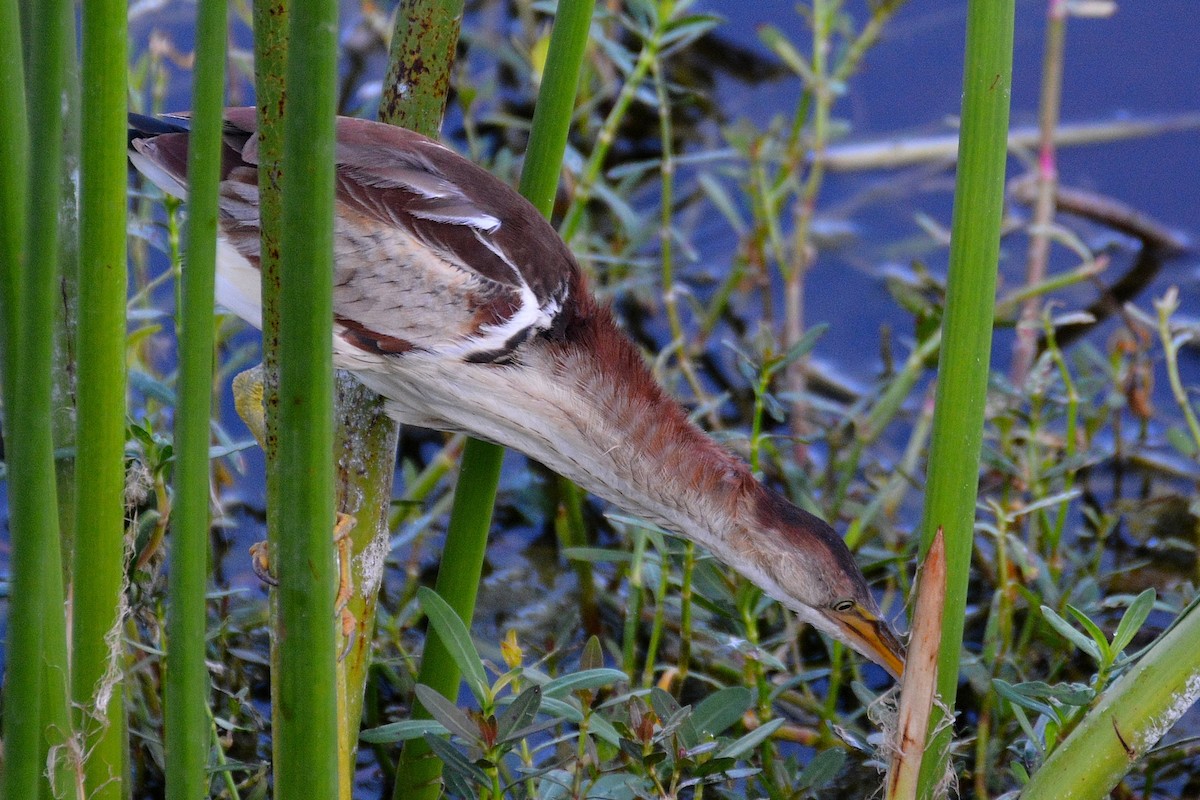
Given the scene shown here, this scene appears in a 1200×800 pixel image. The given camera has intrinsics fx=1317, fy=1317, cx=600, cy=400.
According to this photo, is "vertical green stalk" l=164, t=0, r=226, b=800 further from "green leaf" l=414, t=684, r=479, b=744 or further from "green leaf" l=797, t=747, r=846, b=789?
"green leaf" l=797, t=747, r=846, b=789

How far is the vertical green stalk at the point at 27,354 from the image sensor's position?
0.91 metres

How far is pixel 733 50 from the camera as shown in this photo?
163 inches

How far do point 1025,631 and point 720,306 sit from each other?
1.12m

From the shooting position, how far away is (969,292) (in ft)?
3.60

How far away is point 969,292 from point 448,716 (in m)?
0.65

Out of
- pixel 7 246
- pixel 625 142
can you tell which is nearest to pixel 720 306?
pixel 625 142

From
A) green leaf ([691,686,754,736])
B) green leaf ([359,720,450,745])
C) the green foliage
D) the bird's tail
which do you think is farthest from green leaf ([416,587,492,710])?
the bird's tail

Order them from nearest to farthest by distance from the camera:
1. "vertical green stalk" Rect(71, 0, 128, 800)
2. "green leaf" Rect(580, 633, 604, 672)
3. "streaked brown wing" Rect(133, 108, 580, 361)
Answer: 1. "vertical green stalk" Rect(71, 0, 128, 800)
2. "green leaf" Rect(580, 633, 604, 672)
3. "streaked brown wing" Rect(133, 108, 580, 361)

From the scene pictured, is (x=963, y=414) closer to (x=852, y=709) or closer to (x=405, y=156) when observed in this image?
(x=405, y=156)

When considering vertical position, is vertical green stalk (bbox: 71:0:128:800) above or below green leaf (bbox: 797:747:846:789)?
above

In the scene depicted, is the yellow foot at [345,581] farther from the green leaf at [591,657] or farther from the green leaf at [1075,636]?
the green leaf at [1075,636]

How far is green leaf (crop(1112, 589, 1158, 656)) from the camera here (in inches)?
55.3

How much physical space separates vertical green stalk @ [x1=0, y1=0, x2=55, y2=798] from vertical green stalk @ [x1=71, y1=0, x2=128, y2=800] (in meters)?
0.04

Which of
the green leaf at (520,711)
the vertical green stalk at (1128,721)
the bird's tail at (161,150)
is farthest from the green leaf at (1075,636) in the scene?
the bird's tail at (161,150)
